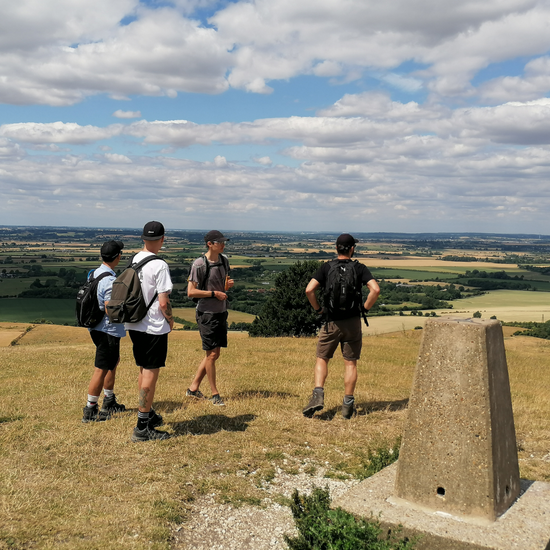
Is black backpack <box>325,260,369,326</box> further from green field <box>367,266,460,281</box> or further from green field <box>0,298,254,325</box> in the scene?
green field <box>367,266,460,281</box>

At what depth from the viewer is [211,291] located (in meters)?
7.23

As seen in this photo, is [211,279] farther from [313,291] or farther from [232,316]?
[232,316]

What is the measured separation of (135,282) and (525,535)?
14.3 feet

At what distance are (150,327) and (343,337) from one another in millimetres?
2757

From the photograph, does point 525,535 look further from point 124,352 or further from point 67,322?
point 67,322

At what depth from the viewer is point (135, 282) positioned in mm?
5680

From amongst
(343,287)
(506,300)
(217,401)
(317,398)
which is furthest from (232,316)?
(343,287)

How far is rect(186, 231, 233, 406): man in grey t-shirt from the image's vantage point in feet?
23.9

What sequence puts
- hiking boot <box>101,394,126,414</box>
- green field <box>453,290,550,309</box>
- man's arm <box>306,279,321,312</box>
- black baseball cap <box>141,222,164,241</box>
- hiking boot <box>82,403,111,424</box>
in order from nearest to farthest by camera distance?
black baseball cap <box>141,222,164,241</box>, hiking boot <box>82,403,111,424</box>, man's arm <box>306,279,321,312</box>, hiking boot <box>101,394,126,414</box>, green field <box>453,290,550,309</box>

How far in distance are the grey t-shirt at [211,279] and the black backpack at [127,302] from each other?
5.28 ft

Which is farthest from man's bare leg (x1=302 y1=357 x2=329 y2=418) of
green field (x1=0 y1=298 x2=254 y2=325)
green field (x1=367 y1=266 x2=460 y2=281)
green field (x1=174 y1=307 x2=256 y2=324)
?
green field (x1=367 y1=266 x2=460 y2=281)

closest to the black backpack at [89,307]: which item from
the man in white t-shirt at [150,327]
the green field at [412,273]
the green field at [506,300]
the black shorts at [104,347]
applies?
the black shorts at [104,347]

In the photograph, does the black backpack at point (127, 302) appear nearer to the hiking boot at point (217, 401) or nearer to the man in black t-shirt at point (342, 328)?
the man in black t-shirt at point (342, 328)

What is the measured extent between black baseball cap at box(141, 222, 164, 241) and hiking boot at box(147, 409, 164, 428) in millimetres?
2131
